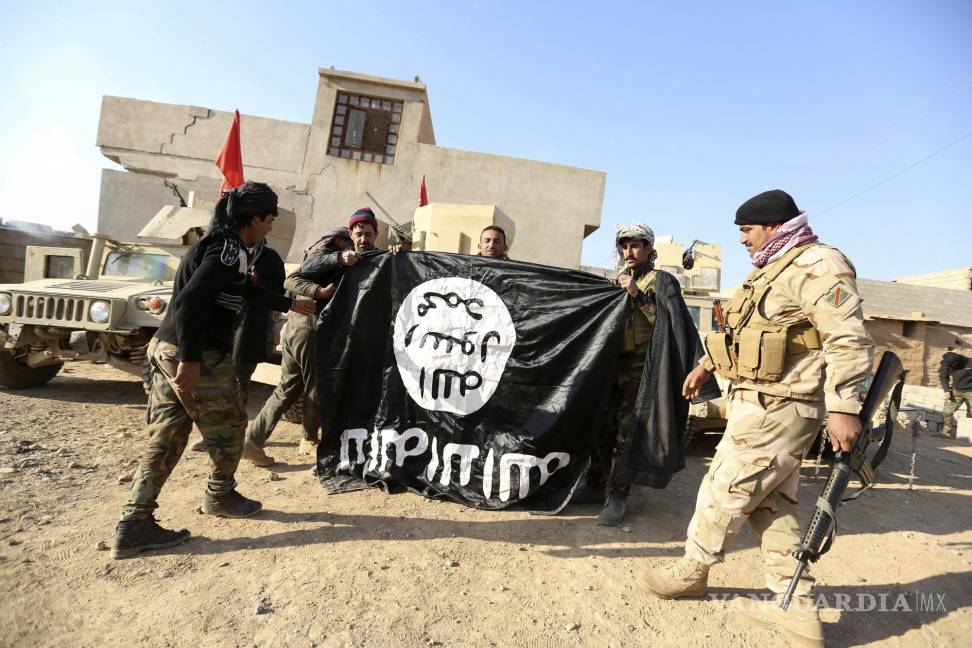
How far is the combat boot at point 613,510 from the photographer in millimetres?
3141

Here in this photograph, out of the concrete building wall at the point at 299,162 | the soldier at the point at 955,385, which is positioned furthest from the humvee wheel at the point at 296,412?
the soldier at the point at 955,385

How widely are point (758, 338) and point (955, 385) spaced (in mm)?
9528

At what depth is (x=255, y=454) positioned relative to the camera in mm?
3695

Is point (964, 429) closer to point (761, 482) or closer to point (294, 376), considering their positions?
point (761, 482)

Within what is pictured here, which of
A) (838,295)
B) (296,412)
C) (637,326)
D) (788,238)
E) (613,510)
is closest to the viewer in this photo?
(838,295)

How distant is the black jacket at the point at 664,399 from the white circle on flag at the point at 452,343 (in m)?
0.90

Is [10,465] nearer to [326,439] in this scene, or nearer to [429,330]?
[326,439]

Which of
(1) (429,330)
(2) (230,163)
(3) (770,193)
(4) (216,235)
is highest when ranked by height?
(2) (230,163)

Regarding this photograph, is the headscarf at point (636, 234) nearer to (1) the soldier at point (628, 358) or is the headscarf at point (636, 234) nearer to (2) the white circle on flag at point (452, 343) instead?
(1) the soldier at point (628, 358)

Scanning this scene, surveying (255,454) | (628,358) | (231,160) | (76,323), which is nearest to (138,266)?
(76,323)

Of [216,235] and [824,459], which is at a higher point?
[216,235]

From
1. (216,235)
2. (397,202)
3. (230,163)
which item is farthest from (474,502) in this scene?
(397,202)

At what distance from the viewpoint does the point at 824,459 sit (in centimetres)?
529

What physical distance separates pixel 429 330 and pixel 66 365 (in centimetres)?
664
